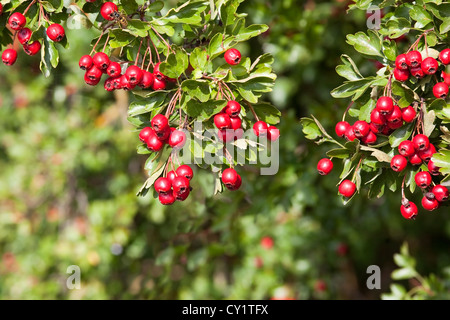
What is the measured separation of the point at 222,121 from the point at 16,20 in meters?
0.67

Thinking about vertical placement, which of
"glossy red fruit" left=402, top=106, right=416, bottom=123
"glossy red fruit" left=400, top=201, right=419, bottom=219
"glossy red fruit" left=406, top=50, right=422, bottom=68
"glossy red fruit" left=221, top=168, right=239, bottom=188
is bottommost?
"glossy red fruit" left=400, top=201, right=419, bottom=219

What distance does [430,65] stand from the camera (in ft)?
4.69

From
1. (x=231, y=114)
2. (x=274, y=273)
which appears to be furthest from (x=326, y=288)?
(x=231, y=114)

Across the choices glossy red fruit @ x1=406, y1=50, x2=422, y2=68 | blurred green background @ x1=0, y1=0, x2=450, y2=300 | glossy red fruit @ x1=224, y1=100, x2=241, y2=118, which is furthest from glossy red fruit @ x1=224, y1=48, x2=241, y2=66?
blurred green background @ x1=0, y1=0, x2=450, y2=300

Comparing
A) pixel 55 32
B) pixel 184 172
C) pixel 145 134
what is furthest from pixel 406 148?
pixel 55 32

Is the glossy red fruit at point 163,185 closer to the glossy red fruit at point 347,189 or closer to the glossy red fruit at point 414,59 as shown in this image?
the glossy red fruit at point 347,189

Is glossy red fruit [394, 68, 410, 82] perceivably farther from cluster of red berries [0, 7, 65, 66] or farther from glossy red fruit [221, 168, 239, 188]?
cluster of red berries [0, 7, 65, 66]

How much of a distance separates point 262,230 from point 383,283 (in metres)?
1.66

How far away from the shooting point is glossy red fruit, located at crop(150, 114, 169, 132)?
1.44 metres

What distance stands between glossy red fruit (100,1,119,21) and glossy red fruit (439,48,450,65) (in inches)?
36.2

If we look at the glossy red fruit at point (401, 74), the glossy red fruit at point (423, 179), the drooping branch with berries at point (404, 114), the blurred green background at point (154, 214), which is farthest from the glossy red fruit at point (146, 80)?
the blurred green background at point (154, 214)

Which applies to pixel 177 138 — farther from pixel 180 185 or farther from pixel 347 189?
pixel 347 189

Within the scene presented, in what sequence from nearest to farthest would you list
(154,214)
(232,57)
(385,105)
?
(385,105) → (232,57) → (154,214)

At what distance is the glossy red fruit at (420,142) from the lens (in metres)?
1.45
